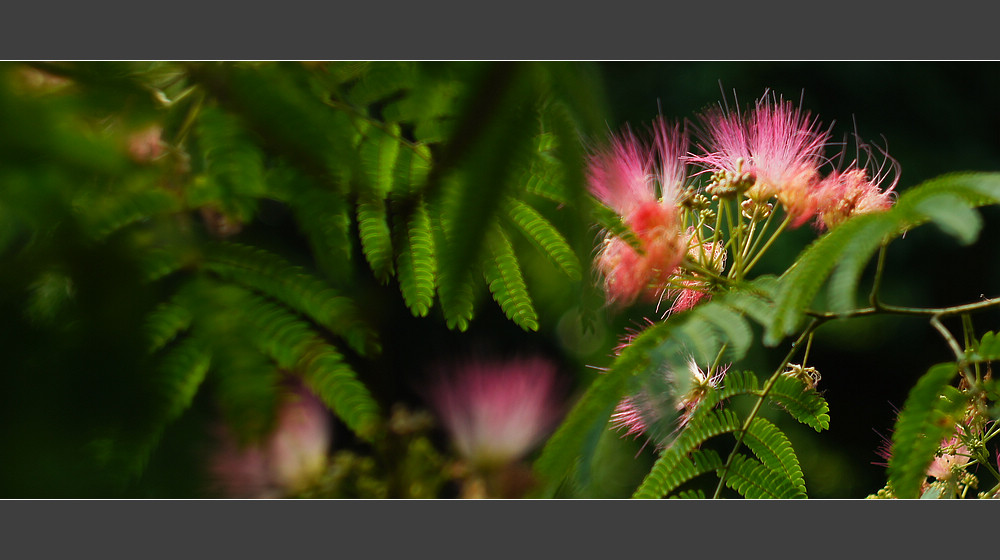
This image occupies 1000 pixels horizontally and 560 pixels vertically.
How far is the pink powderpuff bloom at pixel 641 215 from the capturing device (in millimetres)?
842

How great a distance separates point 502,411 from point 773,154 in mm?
1306

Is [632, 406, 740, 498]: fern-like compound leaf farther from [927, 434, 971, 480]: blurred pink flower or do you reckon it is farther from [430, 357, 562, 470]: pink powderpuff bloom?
[430, 357, 562, 470]: pink powderpuff bloom

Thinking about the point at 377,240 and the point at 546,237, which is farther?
the point at 546,237

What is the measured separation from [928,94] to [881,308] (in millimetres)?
1649

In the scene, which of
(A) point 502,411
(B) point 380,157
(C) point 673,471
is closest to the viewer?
(B) point 380,157

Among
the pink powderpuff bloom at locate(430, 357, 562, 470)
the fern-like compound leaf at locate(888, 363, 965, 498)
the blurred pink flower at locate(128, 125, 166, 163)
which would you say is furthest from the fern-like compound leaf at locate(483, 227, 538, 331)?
the pink powderpuff bloom at locate(430, 357, 562, 470)

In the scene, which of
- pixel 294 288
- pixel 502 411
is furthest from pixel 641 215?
pixel 502 411

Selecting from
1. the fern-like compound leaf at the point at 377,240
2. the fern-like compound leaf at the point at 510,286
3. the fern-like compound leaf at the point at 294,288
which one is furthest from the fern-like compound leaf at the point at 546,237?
the fern-like compound leaf at the point at 294,288

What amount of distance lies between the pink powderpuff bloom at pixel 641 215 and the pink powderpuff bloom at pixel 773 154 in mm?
71

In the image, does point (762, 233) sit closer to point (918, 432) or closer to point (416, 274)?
point (918, 432)

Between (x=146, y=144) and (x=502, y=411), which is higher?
(x=146, y=144)

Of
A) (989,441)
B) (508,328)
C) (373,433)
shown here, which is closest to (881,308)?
(989,441)

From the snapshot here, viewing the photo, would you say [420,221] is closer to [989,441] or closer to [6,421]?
[6,421]

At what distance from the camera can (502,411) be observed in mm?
2133
